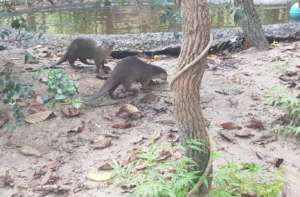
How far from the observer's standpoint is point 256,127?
4.71 m

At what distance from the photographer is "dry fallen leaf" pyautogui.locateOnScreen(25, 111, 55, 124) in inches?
187

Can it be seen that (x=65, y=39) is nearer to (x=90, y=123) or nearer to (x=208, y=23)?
(x=90, y=123)

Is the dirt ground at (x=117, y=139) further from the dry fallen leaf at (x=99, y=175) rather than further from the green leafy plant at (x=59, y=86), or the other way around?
the green leafy plant at (x=59, y=86)

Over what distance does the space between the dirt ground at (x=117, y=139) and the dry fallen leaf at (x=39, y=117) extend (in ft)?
0.16

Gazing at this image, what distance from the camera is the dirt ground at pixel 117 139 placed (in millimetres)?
3928

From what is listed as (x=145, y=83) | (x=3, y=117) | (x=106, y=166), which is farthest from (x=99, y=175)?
(x=145, y=83)

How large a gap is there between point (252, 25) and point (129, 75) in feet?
7.67

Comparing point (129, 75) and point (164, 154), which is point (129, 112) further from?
point (164, 154)

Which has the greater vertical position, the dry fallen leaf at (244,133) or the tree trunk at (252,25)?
the tree trunk at (252,25)

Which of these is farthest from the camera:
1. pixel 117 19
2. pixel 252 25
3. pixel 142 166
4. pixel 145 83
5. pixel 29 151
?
pixel 117 19

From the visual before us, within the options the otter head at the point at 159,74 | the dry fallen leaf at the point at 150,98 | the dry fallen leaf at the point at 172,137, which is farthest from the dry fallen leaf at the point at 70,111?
the otter head at the point at 159,74

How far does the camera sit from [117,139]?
447cm

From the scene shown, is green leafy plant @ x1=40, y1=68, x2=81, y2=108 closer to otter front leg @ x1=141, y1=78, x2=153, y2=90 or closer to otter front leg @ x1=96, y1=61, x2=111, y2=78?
otter front leg @ x1=141, y1=78, x2=153, y2=90

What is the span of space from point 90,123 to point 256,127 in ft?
4.57
